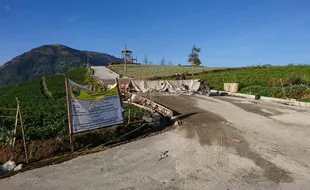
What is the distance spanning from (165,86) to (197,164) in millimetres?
19179

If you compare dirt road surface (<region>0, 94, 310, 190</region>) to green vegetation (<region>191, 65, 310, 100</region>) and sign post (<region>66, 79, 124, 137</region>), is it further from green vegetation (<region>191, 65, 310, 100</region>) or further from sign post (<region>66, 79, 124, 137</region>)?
green vegetation (<region>191, 65, 310, 100</region>)

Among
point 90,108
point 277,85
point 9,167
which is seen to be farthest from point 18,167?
point 277,85

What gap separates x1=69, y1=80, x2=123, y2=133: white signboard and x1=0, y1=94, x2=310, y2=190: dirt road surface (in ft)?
3.69

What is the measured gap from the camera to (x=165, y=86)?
26.0m

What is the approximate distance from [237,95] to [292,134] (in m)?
13.4

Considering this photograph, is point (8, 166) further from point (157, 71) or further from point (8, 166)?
point (157, 71)

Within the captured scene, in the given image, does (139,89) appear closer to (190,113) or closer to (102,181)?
(190,113)

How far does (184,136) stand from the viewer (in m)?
9.68

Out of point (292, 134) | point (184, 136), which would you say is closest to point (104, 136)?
point (184, 136)

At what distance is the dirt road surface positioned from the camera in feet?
19.5

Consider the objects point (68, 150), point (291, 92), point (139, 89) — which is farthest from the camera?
point (139, 89)

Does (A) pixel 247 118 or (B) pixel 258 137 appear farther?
(A) pixel 247 118

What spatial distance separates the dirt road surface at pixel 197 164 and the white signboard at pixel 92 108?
112 cm

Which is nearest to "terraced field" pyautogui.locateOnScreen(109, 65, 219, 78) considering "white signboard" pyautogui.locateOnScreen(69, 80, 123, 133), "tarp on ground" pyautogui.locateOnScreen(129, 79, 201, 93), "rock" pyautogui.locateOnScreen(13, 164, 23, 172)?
"tarp on ground" pyautogui.locateOnScreen(129, 79, 201, 93)
